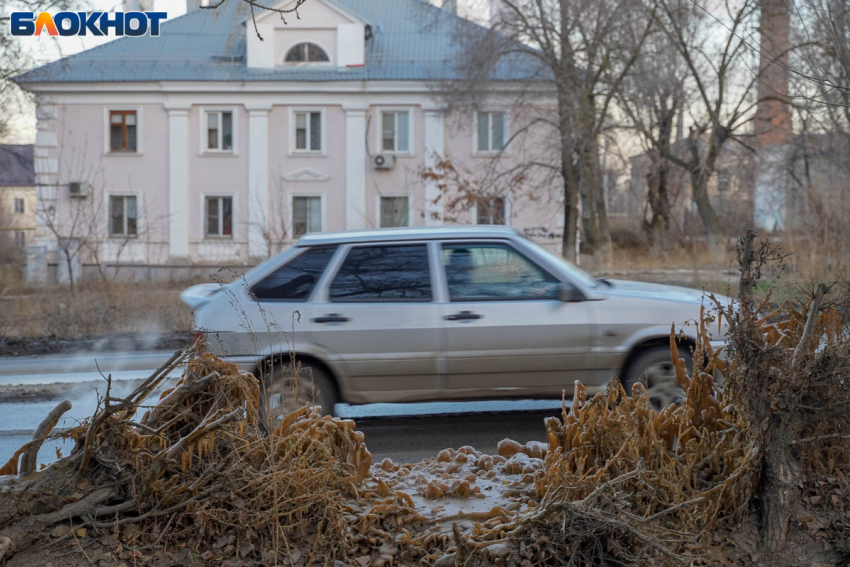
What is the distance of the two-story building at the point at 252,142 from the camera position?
3381 centimetres

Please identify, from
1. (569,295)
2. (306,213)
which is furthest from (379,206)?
(569,295)

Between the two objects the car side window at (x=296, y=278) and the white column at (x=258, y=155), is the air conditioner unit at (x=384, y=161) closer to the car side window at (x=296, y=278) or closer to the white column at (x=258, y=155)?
the white column at (x=258, y=155)

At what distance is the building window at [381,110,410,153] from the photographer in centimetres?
3441

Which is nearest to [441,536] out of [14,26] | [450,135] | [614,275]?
[14,26]

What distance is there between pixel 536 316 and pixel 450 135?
2793 cm

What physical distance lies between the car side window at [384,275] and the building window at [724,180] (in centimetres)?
2902

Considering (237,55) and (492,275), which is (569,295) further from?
(237,55)

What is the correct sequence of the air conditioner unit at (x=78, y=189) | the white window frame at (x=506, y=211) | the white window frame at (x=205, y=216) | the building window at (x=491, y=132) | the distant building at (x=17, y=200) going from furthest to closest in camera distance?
the distant building at (x=17, y=200)
the white window frame at (x=205, y=216)
the building window at (x=491, y=132)
the air conditioner unit at (x=78, y=189)
the white window frame at (x=506, y=211)

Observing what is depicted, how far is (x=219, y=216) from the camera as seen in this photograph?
34.5 meters

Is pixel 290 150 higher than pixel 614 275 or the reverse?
higher

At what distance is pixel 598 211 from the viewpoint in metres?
37.8

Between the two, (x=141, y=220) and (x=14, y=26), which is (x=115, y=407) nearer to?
(x=14, y=26)

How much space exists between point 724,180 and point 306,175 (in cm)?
1946

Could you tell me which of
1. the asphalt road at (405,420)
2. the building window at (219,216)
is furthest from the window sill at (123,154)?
the asphalt road at (405,420)
